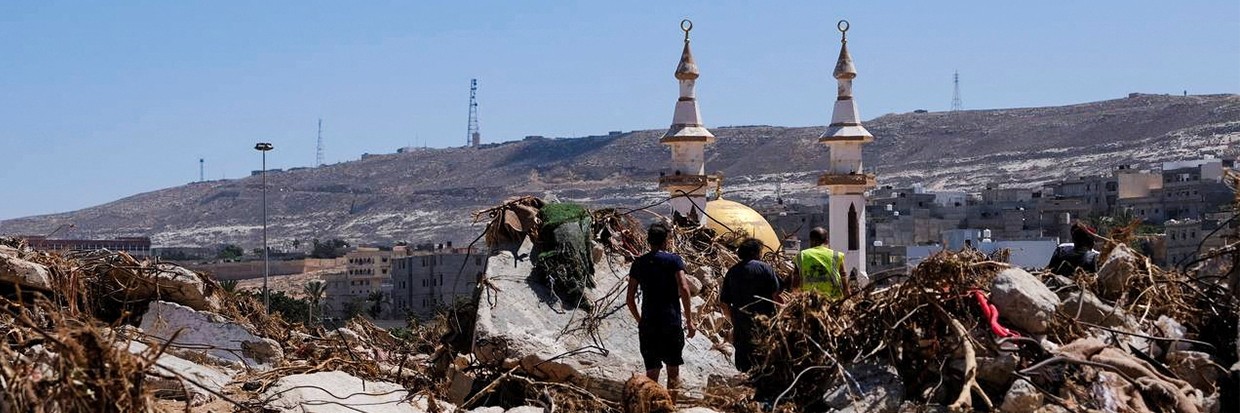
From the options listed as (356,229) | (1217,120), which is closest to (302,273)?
(356,229)

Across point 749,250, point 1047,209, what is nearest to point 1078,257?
point 749,250

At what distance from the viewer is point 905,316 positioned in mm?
8578

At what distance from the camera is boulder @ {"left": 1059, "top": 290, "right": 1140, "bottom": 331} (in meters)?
8.95

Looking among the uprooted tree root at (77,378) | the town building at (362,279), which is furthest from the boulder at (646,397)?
the town building at (362,279)

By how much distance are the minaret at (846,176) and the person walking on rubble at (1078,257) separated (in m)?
25.5

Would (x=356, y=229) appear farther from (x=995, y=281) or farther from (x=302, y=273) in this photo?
(x=995, y=281)

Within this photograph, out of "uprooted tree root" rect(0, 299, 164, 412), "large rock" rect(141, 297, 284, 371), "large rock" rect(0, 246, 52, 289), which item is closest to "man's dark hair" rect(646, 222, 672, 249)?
"uprooted tree root" rect(0, 299, 164, 412)

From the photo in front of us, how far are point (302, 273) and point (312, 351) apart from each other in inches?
4440

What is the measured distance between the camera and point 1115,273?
9.55m

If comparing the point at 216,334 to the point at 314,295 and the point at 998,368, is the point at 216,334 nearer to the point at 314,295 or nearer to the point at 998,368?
the point at 998,368

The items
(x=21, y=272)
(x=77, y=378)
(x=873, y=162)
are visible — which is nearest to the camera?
(x=77, y=378)

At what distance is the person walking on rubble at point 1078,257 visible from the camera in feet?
34.8

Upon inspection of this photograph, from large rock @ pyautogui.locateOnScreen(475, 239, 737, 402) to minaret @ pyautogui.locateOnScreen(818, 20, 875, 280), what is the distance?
25529 mm

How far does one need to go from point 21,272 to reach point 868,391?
577 centimetres
